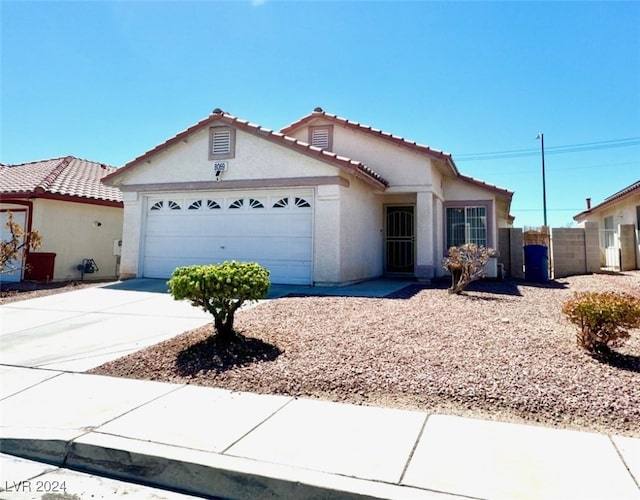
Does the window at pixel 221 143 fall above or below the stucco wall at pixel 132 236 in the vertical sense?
above

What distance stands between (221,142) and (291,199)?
293cm

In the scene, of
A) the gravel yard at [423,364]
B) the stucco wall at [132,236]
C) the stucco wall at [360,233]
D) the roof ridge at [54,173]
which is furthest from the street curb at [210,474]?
the roof ridge at [54,173]

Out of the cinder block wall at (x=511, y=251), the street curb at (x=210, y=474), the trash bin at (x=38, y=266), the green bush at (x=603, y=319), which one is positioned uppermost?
the cinder block wall at (x=511, y=251)

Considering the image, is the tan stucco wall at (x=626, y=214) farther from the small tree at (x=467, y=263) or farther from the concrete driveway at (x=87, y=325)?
the concrete driveway at (x=87, y=325)

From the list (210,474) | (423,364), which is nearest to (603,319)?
(423,364)

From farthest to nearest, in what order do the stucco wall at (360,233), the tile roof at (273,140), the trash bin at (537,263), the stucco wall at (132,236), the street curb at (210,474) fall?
the trash bin at (537,263), the stucco wall at (132,236), the stucco wall at (360,233), the tile roof at (273,140), the street curb at (210,474)

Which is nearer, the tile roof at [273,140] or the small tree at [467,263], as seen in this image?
the small tree at [467,263]

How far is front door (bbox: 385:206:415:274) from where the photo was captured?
15727mm

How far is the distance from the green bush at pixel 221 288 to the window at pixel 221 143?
7.00m

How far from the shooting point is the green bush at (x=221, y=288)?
589 centimetres

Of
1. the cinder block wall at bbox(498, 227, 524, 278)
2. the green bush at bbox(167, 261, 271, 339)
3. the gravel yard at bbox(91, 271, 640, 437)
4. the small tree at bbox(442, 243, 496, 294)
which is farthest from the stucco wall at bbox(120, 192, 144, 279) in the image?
the cinder block wall at bbox(498, 227, 524, 278)

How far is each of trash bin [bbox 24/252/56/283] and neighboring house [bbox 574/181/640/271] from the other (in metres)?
22.2

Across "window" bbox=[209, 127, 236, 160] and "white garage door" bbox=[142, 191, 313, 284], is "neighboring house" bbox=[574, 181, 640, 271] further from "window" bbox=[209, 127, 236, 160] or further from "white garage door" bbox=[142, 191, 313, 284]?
"window" bbox=[209, 127, 236, 160]

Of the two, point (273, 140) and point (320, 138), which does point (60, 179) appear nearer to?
point (273, 140)
